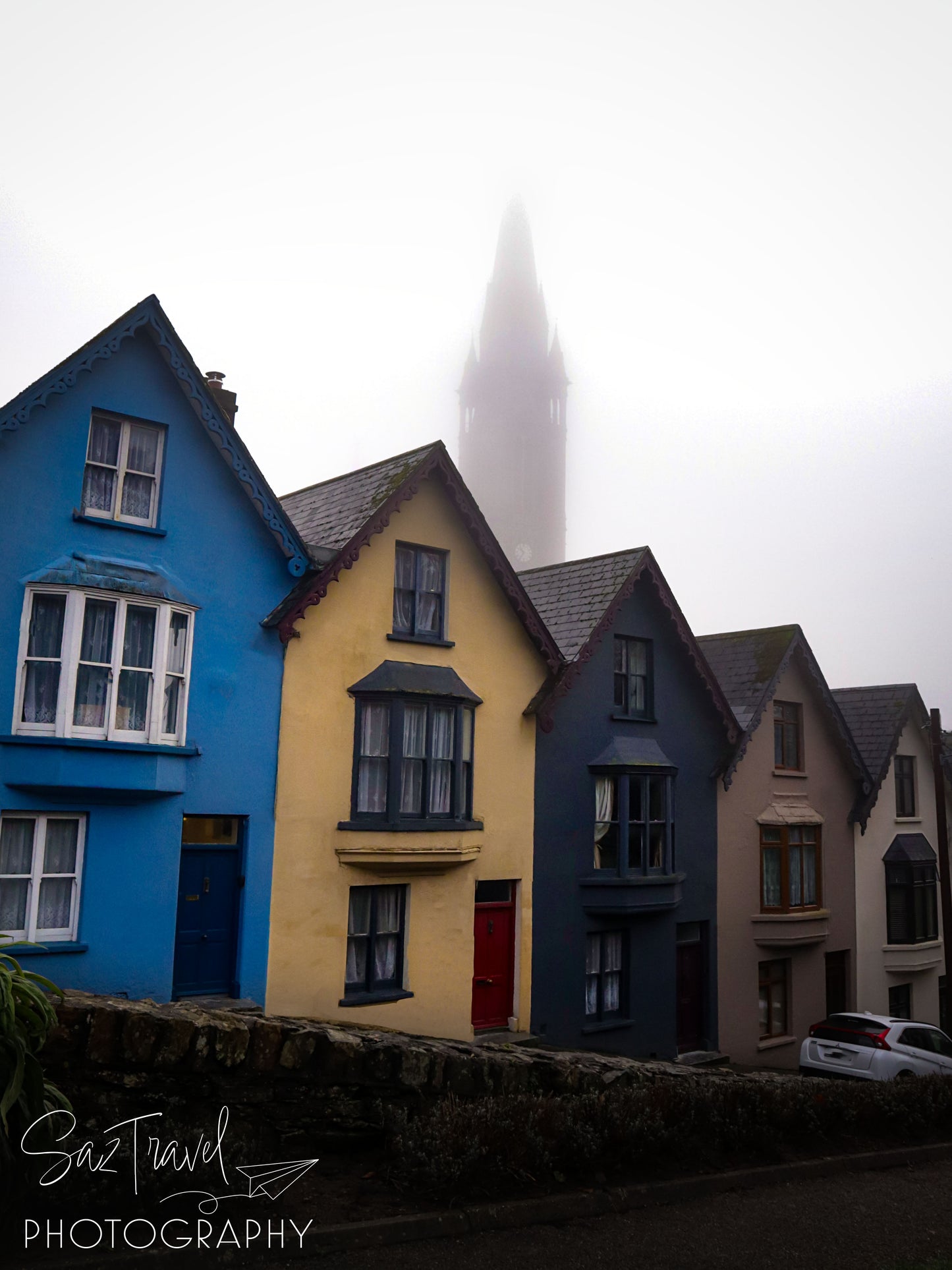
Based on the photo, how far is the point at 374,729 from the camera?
61.6ft

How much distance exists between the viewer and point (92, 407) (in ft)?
52.7

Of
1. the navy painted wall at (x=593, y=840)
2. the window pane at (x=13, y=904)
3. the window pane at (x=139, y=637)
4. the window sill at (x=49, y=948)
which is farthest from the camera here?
the navy painted wall at (x=593, y=840)

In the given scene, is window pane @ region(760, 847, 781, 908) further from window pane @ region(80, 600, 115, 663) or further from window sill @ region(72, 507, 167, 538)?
window pane @ region(80, 600, 115, 663)

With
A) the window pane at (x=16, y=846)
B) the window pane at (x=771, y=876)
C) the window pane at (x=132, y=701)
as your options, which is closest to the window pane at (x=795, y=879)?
the window pane at (x=771, y=876)

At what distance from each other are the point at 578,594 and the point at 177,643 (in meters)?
10.2

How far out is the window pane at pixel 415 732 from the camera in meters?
19.0

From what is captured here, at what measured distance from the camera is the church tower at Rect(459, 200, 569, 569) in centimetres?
14950

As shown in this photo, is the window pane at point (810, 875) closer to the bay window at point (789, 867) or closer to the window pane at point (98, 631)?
the bay window at point (789, 867)

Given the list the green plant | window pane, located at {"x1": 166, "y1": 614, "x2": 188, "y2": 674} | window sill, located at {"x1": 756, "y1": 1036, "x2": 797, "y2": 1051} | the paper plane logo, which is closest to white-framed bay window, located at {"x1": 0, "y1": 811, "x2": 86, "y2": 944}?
window pane, located at {"x1": 166, "y1": 614, "x2": 188, "y2": 674}

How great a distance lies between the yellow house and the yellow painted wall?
3cm

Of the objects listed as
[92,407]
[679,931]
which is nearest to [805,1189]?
[679,931]

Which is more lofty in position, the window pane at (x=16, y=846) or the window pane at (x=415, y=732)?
the window pane at (x=415, y=732)

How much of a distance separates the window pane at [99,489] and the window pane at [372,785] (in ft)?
20.2

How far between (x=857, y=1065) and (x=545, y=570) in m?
12.7
